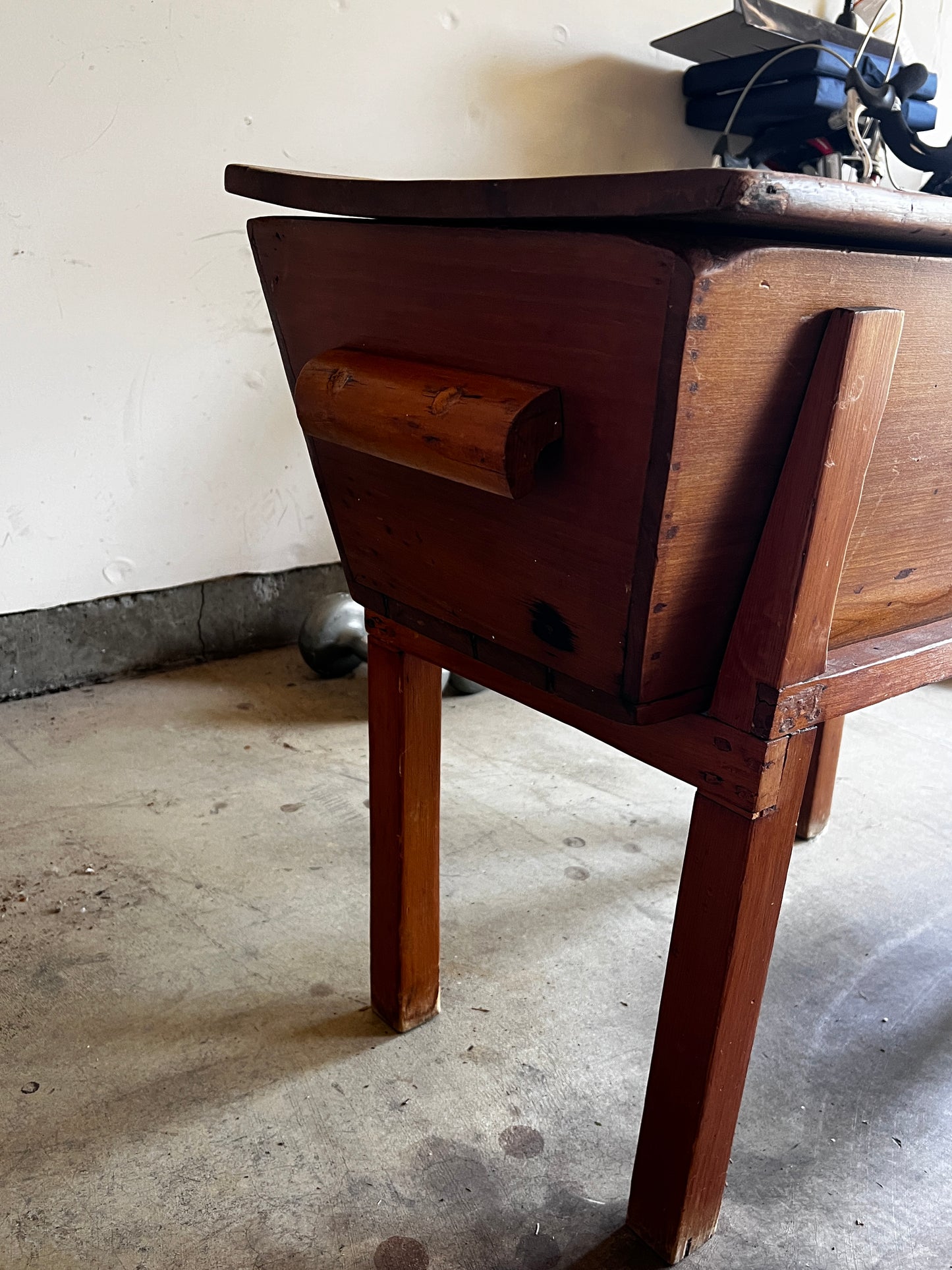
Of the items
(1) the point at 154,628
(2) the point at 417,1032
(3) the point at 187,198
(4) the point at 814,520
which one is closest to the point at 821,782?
(2) the point at 417,1032

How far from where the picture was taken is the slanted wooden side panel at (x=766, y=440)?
65cm

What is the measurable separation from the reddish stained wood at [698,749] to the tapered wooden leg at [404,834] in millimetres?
148

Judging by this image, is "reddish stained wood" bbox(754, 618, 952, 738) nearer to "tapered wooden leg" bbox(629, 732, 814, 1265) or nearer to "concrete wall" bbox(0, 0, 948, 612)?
"tapered wooden leg" bbox(629, 732, 814, 1265)

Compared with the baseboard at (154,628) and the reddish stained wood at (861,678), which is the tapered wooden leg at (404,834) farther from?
the baseboard at (154,628)

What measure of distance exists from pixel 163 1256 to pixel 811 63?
8.84 ft

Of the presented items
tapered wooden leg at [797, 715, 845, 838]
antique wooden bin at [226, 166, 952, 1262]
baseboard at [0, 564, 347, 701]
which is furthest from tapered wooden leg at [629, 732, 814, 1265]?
baseboard at [0, 564, 347, 701]

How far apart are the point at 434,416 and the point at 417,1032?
2.60 feet

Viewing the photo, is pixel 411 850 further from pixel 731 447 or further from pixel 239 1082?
pixel 731 447

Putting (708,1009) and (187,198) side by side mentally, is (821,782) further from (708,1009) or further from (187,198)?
(187,198)

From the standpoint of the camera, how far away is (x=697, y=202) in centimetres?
59

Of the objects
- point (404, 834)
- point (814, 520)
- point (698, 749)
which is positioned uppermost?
point (814, 520)

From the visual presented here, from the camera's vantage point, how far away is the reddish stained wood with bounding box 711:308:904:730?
2.32 ft

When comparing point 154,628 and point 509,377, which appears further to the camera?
point 154,628

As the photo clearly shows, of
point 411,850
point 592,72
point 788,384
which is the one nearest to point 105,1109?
point 411,850
